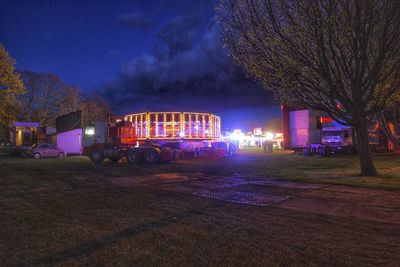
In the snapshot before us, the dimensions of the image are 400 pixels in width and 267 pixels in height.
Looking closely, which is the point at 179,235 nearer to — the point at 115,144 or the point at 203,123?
the point at 115,144

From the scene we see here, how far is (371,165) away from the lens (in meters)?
15.5

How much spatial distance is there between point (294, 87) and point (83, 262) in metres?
12.6

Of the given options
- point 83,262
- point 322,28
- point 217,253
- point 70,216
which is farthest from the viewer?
point 322,28

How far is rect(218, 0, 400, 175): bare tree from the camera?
13.1m

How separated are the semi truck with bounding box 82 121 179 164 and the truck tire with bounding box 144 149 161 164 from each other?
30 centimetres

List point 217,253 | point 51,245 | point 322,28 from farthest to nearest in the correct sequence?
point 322,28, point 51,245, point 217,253

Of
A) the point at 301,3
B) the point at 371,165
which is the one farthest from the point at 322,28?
the point at 371,165

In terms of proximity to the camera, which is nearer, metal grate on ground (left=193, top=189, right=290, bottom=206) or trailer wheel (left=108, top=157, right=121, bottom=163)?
metal grate on ground (left=193, top=189, right=290, bottom=206)

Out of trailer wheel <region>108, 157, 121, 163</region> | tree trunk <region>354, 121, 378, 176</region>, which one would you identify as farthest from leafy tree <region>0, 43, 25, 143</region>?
tree trunk <region>354, 121, 378, 176</region>

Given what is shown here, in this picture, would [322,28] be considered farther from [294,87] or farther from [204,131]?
[204,131]

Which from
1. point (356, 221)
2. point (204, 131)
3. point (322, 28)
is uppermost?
point (322, 28)

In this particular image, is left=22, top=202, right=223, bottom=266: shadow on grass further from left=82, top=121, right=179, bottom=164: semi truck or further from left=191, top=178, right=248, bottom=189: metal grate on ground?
left=82, top=121, right=179, bottom=164: semi truck

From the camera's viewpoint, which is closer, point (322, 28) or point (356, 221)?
point (356, 221)

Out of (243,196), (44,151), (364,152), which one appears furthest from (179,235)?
(44,151)
